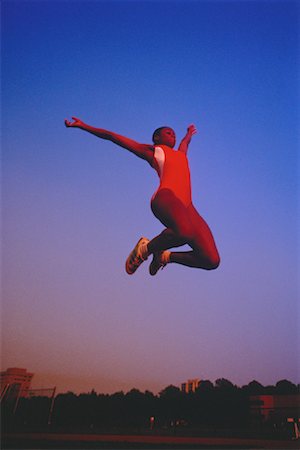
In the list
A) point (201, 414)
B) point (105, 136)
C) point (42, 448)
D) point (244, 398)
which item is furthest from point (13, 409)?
point (105, 136)

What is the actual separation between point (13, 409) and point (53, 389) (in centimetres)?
61

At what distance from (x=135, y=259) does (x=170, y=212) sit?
2.99 ft

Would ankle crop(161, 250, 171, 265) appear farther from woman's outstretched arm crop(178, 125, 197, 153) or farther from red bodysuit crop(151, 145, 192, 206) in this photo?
woman's outstretched arm crop(178, 125, 197, 153)

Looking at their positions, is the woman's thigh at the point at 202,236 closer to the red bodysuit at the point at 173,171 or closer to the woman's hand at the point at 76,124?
the red bodysuit at the point at 173,171

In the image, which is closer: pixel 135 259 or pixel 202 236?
pixel 202 236

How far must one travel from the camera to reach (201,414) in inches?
287

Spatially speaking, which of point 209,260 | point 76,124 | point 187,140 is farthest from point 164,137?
point 209,260

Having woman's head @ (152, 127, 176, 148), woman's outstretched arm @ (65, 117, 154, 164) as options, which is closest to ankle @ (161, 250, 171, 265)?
woman's outstretched arm @ (65, 117, 154, 164)

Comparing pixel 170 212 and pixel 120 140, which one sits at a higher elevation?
pixel 120 140

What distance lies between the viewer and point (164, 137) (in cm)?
543

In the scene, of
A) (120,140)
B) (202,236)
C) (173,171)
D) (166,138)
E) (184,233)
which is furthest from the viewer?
(166,138)

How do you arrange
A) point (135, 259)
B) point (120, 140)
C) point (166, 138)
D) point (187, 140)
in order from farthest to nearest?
point (187, 140)
point (166, 138)
point (135, 259)
point (120, 140)

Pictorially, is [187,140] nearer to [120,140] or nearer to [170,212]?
[120,140]

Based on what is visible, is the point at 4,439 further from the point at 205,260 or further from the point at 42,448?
the point at 205,260
